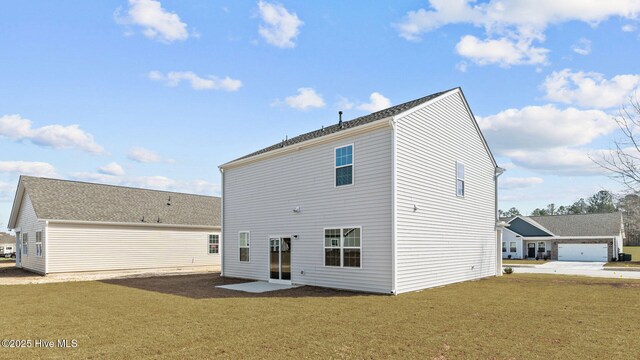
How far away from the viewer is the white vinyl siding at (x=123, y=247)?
22083 mm

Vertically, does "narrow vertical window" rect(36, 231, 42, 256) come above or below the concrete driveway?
above

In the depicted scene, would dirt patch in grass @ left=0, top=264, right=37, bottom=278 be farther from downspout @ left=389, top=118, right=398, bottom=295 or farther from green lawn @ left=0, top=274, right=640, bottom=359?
downspout @ left=389, top=118, right=398, bottom=295

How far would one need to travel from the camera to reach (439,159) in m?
15.9

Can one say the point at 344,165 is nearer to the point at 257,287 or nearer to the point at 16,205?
the point at 257,287

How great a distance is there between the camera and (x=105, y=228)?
2384 cm

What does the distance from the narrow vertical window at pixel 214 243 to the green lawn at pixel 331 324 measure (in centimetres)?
1491

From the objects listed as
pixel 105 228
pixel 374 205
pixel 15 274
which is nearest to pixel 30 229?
pixel 15 274

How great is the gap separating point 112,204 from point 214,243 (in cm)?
731

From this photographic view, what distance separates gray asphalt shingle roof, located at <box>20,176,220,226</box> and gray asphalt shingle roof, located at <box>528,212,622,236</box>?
1379 inches

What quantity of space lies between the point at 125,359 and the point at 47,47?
1233 cm

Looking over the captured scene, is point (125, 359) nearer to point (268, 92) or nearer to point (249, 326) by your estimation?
point (249, 326)

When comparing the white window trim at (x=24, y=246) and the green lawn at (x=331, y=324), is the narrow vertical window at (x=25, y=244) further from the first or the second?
the green lawn at (x=331, y=324)

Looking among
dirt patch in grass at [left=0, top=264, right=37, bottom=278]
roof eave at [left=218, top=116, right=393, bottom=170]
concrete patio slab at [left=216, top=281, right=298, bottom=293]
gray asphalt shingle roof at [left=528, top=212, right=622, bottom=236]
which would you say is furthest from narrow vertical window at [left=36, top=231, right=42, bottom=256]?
gray asphalt shingle roof at [left=528, top=212, right=622, bottom=236]

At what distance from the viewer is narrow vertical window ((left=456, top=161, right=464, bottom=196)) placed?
56.3ft
